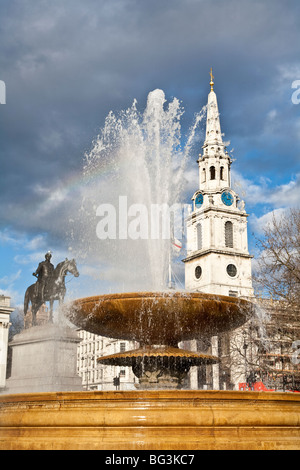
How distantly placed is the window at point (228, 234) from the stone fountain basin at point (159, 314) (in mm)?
66776

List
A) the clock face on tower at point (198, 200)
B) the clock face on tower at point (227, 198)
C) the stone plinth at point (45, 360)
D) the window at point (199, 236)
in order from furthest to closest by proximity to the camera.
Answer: the clock face on tower at point (198, 200)
the clock face on tower at point (227, 198)
the window at point (199, 236)
the stone plinth at point (45, 360)

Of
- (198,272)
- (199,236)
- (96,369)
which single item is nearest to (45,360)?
(96,369)

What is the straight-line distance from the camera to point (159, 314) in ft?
28.4

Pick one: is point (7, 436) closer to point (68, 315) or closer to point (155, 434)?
point (155, 434)

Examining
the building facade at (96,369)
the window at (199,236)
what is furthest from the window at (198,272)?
the building facade at (96,369)

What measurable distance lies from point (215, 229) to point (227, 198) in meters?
6.28

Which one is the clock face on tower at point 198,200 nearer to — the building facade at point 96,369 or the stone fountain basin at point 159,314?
the building facade at point 96,369

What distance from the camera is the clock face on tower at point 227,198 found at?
7894 cm

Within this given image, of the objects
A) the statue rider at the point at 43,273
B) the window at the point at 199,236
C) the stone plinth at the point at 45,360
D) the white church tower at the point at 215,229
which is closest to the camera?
the stone plinth at the point at 45,360

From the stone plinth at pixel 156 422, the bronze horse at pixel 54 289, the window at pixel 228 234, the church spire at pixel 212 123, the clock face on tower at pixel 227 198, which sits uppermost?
the church spire at pixel 212 123

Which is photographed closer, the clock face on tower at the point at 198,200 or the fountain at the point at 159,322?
the fountain at the point at 159,322

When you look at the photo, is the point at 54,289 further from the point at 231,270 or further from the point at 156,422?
the point at 231,270
